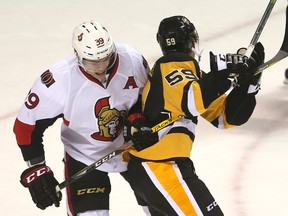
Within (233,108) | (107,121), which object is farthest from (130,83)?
(233,108)

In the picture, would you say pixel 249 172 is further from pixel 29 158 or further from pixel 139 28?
pixel 139 28

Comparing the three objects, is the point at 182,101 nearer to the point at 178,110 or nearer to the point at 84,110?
the point at 178,110

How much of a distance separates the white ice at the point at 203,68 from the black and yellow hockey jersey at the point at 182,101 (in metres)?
0.85

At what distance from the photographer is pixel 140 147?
3006 mm

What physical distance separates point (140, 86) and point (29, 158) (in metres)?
0.50

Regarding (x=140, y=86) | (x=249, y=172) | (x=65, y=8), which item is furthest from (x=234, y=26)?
(x=140, y=86)

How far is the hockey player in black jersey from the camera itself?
282cm

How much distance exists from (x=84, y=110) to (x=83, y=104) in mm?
24

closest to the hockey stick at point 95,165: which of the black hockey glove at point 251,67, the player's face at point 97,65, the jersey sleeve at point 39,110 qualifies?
the jersey sleeve at point 39,110

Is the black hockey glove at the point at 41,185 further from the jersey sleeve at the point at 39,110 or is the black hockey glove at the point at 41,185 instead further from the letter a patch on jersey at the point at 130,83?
the letter a patch on jersey at the point at 130,83

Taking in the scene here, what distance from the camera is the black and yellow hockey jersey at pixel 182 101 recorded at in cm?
282

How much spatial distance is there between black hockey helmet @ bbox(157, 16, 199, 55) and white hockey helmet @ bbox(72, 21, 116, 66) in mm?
189

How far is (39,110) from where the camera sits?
3.03 metres

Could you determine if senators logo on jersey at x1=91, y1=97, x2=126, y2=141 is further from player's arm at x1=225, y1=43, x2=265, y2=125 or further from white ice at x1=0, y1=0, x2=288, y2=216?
white ice at x1=0, y1=0, x2=288, y2=216
